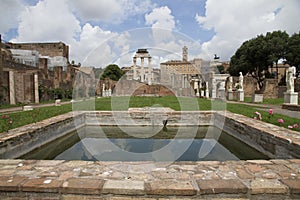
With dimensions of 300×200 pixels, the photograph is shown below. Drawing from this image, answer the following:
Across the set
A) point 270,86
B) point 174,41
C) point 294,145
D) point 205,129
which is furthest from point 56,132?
point 270,86

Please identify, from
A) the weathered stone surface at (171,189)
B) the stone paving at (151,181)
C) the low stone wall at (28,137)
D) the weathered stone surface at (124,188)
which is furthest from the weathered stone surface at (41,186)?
the low stone wall at (28,137)

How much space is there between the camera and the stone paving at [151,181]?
2.03 meters

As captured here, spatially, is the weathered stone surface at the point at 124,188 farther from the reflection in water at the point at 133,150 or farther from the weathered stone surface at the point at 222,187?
the reflection in water at the point at 133,150

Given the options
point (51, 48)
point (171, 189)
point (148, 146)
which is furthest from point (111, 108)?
point (51, 48)

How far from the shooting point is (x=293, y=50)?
77.6 ft

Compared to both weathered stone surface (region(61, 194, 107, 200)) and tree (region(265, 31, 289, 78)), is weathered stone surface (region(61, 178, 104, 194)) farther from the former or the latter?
tree (region(265, 31, 289, 78))

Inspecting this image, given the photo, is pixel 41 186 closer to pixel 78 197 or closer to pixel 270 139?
pixel 78 197

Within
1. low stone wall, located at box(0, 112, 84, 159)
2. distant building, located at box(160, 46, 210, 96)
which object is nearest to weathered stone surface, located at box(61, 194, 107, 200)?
low stone wall, located at box(0, 112, 84, 159)

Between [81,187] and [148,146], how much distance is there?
3.22m

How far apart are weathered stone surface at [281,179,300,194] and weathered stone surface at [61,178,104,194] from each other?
192cm

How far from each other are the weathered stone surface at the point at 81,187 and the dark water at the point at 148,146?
1992 millimetres

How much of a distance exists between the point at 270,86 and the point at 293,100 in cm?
1494

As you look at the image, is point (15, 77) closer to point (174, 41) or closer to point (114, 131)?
point (114, 131)

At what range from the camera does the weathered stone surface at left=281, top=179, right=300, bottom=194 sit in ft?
6.63
